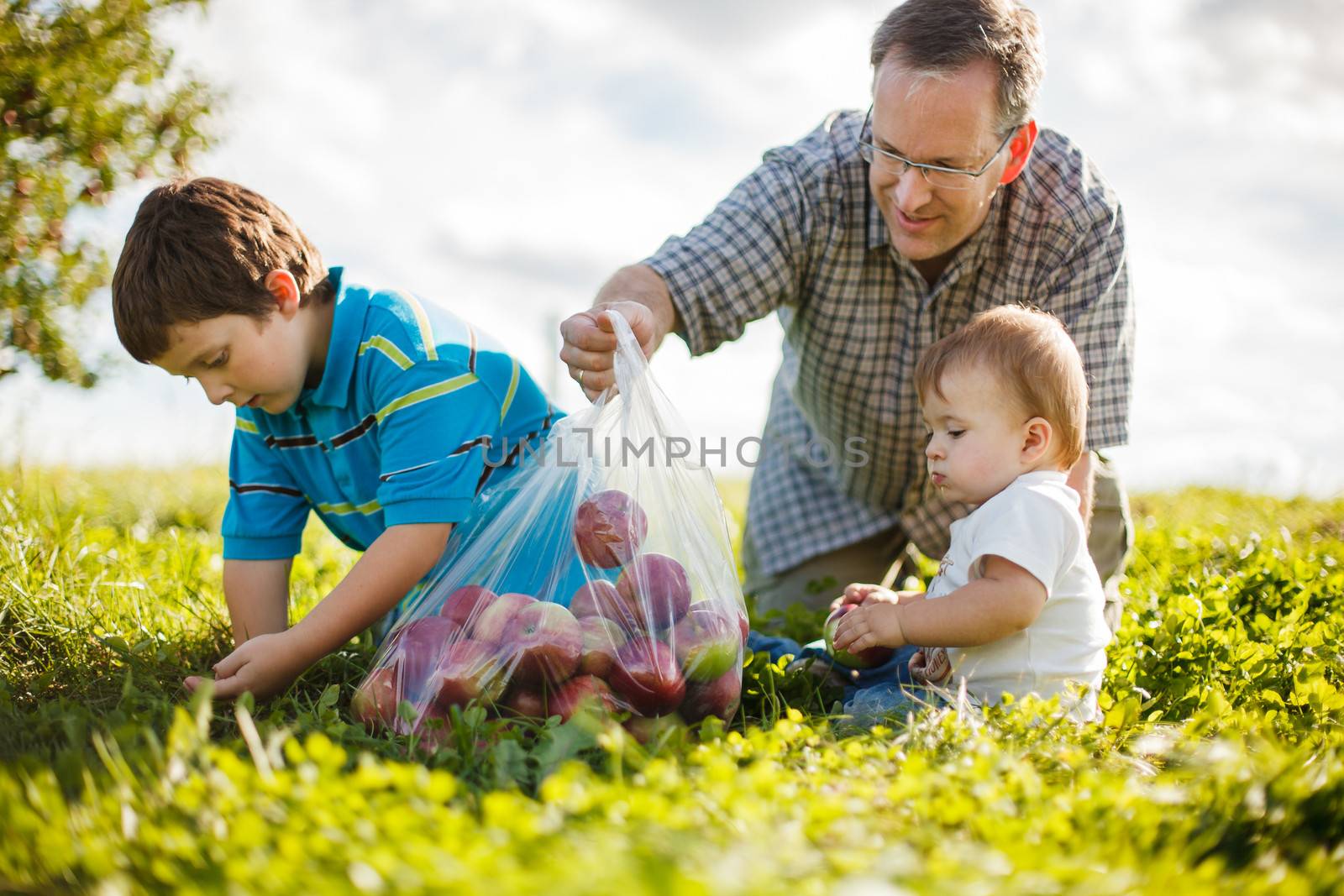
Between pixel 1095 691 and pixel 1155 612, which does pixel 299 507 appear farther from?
pixel 1155 612

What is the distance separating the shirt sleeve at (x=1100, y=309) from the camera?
3.21m

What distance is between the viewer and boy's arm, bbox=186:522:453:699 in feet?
7.27

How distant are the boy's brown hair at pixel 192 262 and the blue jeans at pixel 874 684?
1508 mm

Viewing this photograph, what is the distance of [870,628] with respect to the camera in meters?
2.27

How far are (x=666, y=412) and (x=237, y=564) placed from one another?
135 cm

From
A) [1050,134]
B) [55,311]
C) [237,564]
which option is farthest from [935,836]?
[55,311]

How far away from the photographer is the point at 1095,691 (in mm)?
2225

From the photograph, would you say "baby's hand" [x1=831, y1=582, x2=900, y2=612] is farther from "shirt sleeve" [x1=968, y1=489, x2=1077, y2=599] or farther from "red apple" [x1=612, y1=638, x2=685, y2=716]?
"red apple" [x1=612, y1=638, x2=685, y2=716]

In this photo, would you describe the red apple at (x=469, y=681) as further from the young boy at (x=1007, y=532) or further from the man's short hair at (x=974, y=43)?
the man's short hair at (x=974, y=43)

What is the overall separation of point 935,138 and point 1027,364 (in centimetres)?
85

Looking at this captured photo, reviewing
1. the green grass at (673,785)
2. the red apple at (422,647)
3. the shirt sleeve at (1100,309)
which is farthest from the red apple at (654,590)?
the shirt sleeve at (1100,309)

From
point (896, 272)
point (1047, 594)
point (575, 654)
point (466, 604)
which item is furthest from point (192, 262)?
point (896, 272)

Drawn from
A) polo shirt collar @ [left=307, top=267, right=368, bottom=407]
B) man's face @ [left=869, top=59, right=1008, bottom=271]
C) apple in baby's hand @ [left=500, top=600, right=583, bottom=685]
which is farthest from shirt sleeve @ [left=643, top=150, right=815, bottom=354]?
apple in baby's hand @ [left=500, top=600, right=583, bottom=685]

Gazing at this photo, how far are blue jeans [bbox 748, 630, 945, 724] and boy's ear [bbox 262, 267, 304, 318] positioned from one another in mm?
1419
